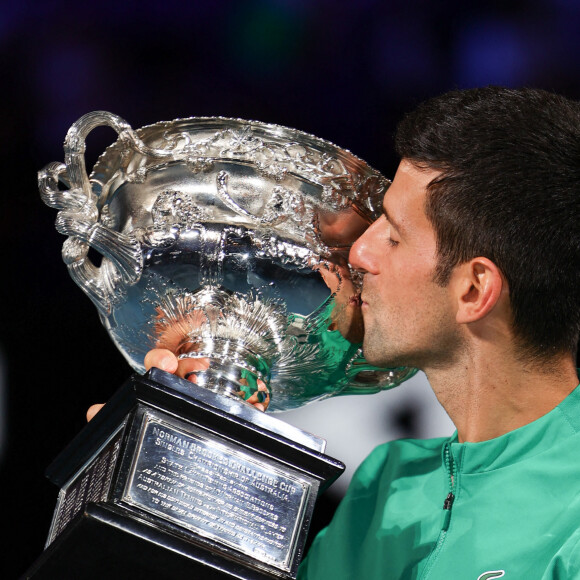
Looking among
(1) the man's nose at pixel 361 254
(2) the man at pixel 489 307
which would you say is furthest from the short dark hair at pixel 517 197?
(1) the man's nose at pixel 361 254

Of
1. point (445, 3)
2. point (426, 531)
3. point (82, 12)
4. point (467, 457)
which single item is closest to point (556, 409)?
point (467, 457)

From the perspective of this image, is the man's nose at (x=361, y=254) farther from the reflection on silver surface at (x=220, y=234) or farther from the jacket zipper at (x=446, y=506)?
the jacket zipper at (x=446, y=506)

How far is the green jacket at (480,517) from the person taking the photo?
4.36 feet

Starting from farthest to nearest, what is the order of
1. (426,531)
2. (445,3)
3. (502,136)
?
(445,3)
(426,531)
(502,136)

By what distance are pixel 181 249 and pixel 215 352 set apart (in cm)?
18

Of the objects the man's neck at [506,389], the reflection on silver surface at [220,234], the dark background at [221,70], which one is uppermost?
the dark background at [221,70]

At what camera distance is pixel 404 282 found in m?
1.44

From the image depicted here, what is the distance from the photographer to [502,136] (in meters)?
1.40

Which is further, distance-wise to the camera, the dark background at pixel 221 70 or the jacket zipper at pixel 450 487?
the dark background at pixel 221 70

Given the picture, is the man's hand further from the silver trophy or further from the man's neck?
the man's neck

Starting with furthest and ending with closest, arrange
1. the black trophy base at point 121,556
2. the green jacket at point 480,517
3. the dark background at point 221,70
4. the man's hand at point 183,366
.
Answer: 1. the dark background at point 221,70
2. the man's hand at point 183,366
3. the green jacket at point 480,517
4. the black trophy base at point 121,556

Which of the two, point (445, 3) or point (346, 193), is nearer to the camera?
point (346, 193)

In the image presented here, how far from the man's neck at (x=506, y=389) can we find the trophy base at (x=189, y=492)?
0.29 meters

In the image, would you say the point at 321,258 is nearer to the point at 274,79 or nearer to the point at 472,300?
the point at 472,300
